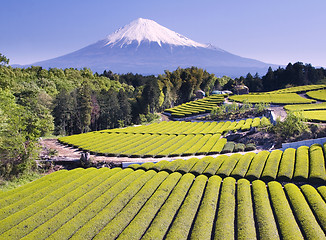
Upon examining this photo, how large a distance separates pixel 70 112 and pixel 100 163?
34.9 m

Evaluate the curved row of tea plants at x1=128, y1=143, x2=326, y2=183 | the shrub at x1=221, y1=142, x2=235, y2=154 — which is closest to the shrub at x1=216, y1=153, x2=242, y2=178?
the curved row of tea plants at x1=128, y1=143, x2=326, y2=183

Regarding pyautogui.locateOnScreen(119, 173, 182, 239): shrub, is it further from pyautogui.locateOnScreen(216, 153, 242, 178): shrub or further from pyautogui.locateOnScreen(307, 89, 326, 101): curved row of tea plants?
pyautogui.locateOnScreen(307, 89, 326, 101): curved row of tea plants

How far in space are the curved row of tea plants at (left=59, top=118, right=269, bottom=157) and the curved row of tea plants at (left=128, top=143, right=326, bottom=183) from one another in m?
5.53

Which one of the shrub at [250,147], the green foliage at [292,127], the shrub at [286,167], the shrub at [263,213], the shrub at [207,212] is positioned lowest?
the shrub at [207,212]

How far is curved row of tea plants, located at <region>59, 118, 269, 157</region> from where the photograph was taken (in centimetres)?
3406

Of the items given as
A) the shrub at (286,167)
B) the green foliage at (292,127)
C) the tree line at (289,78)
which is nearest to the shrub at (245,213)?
the shrub at (286,167)

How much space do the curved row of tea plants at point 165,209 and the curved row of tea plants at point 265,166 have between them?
113 centimetres

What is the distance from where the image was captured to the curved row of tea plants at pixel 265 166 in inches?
855

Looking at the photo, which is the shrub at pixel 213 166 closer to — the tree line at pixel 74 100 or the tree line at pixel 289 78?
the tree line at pixel 74 100

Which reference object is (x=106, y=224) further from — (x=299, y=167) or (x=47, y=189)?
(x=299, y=167)

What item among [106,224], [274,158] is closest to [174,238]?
[106,224]

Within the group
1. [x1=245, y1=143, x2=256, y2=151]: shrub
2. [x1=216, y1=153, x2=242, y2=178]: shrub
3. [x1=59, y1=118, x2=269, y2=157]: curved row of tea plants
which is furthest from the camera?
[x1=59, y1=118, x2=269, y2=157]: curved row of tea plants

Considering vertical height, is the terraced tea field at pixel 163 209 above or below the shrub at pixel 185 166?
below

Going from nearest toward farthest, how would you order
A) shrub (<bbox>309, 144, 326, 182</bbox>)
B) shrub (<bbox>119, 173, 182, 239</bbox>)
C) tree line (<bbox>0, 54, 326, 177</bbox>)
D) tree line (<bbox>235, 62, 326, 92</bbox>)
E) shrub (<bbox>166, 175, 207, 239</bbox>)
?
shrub (<bbox>166, 175, 207, 239</bbox>)
shrub (<bbox>119, 173, 182, 239</bbox>)
shrub (<bbox>309, 144, 326, 182</bbox>)
tree line (<bbox>0, 54, 326, 177</bbox>)
tree line (<bbox>235, 62, 326, 92</bbox>)
